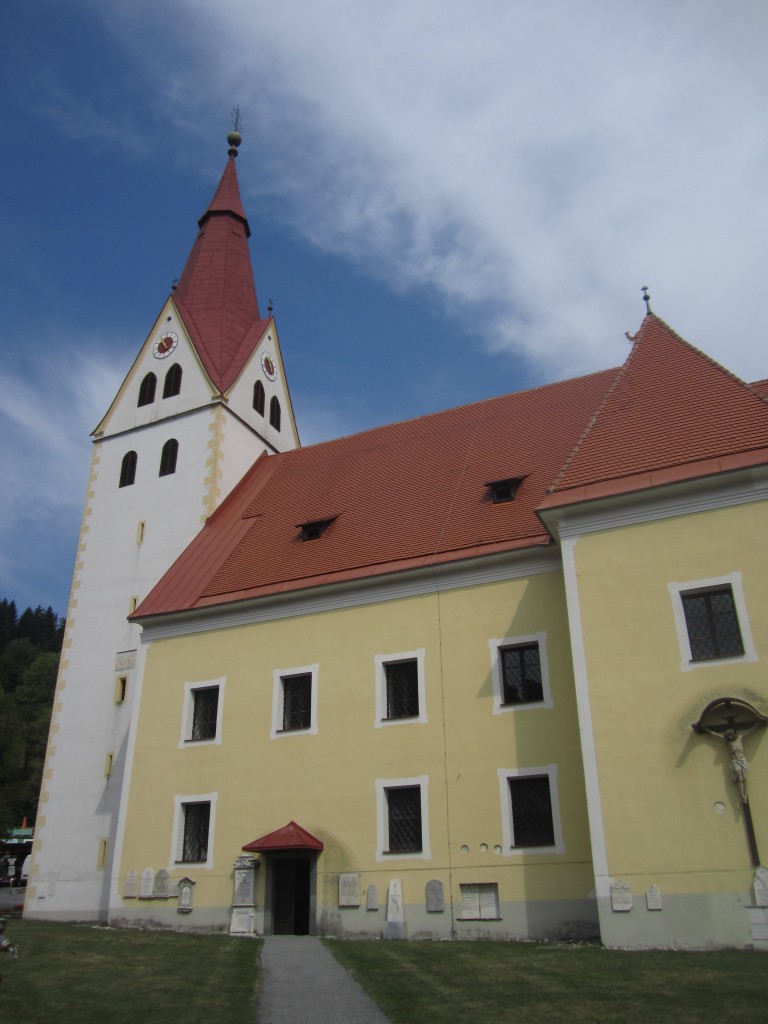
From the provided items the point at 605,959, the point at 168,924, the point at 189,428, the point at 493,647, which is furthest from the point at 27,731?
the point at 605,959

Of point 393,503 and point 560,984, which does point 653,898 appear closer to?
point 560,984

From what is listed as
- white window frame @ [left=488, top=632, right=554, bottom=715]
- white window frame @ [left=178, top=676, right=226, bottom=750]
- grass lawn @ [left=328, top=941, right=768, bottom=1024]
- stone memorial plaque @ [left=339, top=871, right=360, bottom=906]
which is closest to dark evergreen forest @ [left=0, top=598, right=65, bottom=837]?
white window frame @ [left=178, top=676, right=226, bottom=750]

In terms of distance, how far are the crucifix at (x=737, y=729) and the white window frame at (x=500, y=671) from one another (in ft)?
10.3

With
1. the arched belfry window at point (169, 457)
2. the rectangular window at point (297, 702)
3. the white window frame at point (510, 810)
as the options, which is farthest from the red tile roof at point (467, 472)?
the white window frame at point (510, 810)

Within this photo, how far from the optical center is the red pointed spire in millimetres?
26969

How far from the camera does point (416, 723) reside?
16438mm

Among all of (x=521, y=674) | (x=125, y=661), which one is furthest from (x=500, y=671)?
(x=125, y=661)

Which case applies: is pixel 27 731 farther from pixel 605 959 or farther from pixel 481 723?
pixel 605 959

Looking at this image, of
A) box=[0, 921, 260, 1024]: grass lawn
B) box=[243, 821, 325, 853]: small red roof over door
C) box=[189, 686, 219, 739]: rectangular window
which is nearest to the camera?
box=[0, 921, 260, 1024]: grass lawn

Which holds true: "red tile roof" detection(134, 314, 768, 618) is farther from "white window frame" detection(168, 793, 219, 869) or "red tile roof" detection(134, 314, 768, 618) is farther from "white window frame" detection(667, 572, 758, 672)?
"white window frame" detection(168, 793, 219, 869)

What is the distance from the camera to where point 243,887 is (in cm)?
1672

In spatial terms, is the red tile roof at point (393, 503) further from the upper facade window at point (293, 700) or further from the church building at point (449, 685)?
the upper facade window at point (293, 700)

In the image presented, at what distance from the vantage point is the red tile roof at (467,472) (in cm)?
1496

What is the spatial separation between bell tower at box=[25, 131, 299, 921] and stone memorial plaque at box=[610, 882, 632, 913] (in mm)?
10604
